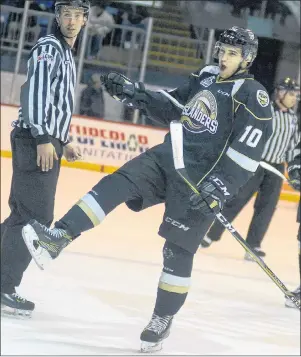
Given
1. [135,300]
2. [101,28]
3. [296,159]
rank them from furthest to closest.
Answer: [101,28] < [135,300] < [296,159]

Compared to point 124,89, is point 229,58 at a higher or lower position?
higher

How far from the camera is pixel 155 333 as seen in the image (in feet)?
10.7

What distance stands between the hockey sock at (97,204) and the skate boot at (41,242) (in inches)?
3.1

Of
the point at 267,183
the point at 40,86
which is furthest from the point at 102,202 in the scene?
the point at 267,183

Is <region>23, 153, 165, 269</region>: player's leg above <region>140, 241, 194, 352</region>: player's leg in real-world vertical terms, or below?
above

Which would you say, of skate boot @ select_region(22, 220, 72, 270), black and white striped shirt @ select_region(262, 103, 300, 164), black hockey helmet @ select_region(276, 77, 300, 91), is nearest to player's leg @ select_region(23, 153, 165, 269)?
skate boot @ select_region(22, 220, 72, 270)

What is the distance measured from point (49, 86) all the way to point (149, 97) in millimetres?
497

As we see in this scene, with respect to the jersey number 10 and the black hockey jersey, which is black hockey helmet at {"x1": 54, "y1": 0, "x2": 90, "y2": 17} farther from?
the jersey number 10

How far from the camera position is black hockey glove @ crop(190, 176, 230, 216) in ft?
8.53

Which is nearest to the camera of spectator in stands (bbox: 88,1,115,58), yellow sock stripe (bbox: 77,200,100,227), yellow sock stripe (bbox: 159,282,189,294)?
yellow sock stripe (bbox: 77,200,100,227)

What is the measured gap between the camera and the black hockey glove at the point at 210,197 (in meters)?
2.60

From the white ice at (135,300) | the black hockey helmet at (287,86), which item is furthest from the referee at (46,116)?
the black hockey helmet at (287,86)

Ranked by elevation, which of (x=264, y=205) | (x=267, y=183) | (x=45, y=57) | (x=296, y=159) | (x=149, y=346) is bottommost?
(x=264, y=205)

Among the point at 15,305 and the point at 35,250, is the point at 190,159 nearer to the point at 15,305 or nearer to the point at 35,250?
the point at 35,250
